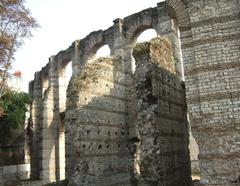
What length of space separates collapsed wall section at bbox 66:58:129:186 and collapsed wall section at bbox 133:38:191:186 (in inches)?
104

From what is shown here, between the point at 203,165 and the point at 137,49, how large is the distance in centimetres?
464

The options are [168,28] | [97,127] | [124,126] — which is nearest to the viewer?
[97,127]

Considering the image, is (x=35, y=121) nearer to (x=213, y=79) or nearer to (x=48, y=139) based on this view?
(x=48, y=139)

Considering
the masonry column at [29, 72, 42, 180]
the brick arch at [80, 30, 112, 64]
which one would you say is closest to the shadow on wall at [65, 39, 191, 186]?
the brick arch at [80, 30, 112, 64]

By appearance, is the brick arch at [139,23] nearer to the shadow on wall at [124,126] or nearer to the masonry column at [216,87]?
the shadow on wall at [124,126]

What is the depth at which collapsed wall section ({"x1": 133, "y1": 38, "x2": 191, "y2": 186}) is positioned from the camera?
27.1ft

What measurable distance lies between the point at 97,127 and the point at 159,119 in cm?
328

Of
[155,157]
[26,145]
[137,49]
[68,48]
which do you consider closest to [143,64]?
[137,49]

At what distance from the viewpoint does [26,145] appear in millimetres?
19578

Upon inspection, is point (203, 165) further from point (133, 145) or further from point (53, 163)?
point (53, 163)

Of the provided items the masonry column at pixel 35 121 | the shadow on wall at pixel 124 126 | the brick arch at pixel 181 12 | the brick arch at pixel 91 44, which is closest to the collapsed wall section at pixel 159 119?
the shadow on wall at pixel 124 126

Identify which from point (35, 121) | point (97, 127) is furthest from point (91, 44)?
point (97, 127)

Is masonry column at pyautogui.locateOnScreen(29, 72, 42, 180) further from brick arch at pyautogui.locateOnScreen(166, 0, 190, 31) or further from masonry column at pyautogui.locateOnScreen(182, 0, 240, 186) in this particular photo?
masonry column at pyautogui.locateOnScreen(182, 0, 240, 186)

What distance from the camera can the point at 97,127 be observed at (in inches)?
442
